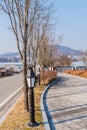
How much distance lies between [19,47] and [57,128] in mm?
3828

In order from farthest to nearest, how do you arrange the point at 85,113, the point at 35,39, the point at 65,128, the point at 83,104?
the point at 35,39 → the point at 83,104 → the point at 85,113 → the point at 65,128

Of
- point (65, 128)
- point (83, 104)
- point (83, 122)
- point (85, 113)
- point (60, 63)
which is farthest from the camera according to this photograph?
point (60, 63)

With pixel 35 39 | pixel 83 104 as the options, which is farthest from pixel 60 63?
pixel 83 104

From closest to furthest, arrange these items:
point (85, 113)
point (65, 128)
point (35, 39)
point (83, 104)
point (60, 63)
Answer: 1. point (65, 128)
2. point (85, 113)
3. point (83, 104)
4. point (35, 39)
5. point (60, 63)

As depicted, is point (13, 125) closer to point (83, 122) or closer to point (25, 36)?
point (83, 122)

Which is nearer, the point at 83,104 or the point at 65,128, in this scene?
the point at 65,128

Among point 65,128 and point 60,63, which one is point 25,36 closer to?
point 65,128

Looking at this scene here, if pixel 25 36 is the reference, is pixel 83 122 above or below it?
below

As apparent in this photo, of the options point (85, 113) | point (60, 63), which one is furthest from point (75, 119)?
point (60, 63)

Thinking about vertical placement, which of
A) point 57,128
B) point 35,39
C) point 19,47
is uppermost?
point 35,39

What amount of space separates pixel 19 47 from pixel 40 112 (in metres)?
2.54

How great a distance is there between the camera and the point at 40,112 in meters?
10.5

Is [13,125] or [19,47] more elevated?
[19,47]

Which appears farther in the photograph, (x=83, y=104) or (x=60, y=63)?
→ (x=60, y=63)
